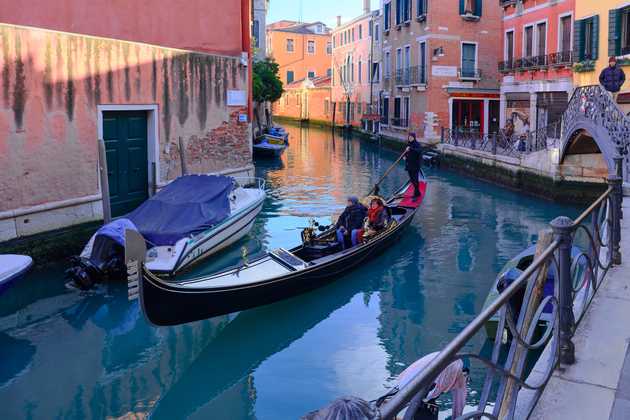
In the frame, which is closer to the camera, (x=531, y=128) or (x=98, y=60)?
(x=98, y=60)

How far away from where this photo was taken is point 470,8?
26.1 m

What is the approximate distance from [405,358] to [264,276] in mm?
1674

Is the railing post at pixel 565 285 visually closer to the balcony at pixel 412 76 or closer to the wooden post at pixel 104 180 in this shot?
the wooden post at pixel 104 180

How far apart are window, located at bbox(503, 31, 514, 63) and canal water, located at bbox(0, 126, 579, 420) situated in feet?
42.3

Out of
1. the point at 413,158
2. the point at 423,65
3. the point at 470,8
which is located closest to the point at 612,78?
the point at 413,158

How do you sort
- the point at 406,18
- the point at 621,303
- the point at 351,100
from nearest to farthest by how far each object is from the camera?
the point at 621,303 → the point at 406,18 → the point at 351,100

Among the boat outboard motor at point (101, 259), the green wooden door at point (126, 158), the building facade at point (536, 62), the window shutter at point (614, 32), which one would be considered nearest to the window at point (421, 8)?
the building facade at point (536, 62)

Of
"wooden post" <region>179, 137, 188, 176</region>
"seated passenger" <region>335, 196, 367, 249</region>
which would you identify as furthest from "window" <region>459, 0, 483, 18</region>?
"seated passenger" <region>335, 196, 367, 249</region>

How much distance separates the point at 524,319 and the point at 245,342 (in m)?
3.64

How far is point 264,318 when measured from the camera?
274 inches

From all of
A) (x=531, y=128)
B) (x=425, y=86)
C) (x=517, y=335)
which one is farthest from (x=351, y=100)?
(x=517, y=335)

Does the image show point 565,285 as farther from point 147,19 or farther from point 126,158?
point 147,19

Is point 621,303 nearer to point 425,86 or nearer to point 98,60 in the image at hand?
point 98,60

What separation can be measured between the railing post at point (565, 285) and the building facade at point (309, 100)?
143 ft
